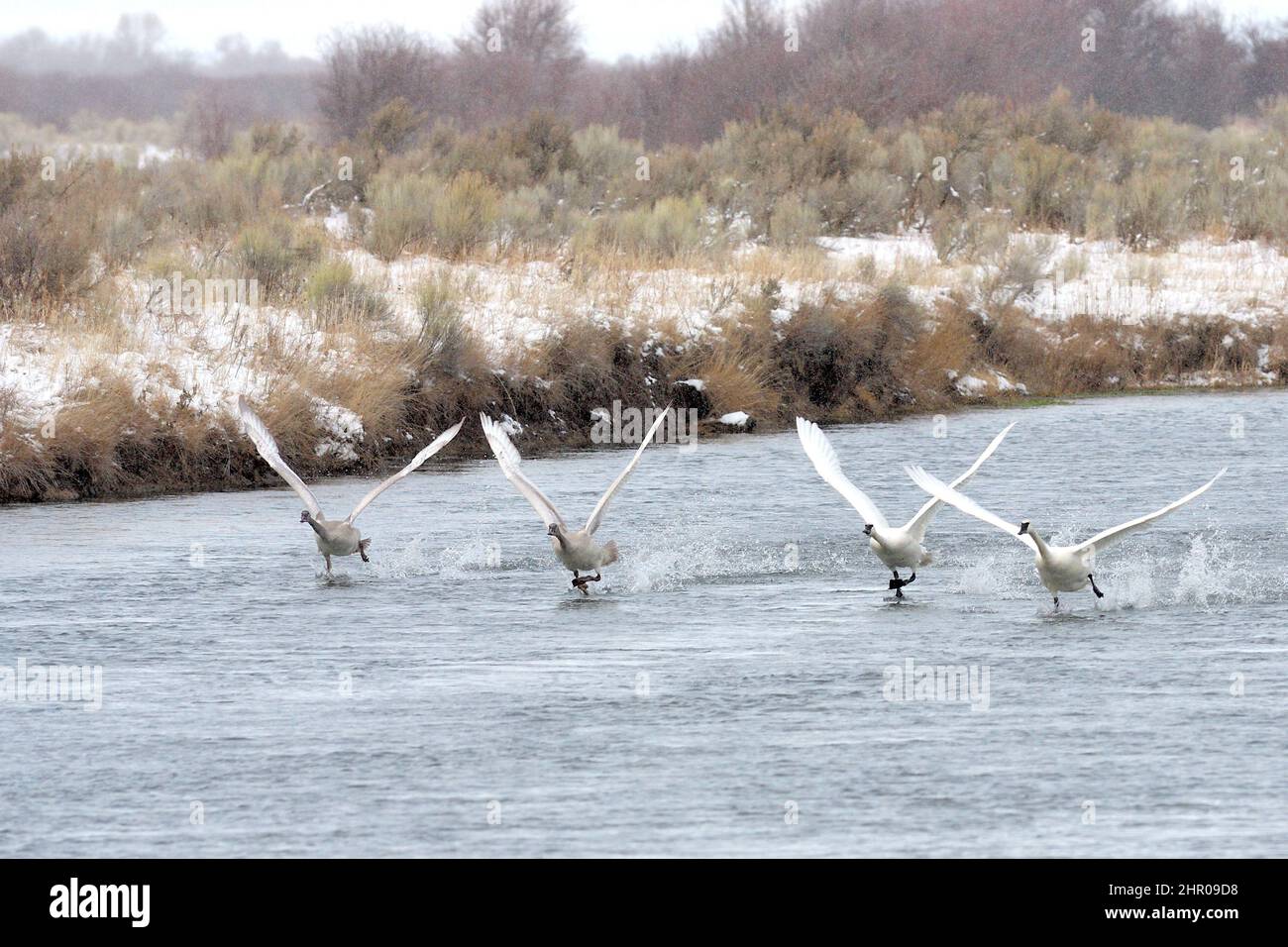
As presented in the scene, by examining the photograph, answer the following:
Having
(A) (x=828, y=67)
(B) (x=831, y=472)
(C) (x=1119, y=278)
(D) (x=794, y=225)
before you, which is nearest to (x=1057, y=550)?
(B) (x=831, y=472)

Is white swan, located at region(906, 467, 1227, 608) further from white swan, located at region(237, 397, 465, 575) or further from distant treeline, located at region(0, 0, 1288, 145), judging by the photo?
distant treeline, located at region(0, 0, 1288, 145)

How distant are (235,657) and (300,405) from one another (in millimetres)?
7394

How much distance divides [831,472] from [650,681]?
2.77 m

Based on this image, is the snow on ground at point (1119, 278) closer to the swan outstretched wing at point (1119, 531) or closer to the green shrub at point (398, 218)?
the green shrub at point (398, 218)

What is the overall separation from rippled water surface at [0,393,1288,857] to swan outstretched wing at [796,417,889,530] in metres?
0.54

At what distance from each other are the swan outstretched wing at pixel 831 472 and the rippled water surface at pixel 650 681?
54cm

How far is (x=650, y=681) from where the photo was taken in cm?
1005

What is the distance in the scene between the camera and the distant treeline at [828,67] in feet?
147

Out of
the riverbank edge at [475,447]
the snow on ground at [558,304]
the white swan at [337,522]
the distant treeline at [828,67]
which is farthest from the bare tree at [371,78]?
the white swan at [337,522]

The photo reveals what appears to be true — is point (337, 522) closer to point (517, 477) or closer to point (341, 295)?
point (517, 477)

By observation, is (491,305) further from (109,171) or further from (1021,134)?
(1021,134)

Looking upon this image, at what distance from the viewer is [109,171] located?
30.0m

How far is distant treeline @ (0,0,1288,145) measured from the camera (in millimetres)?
44750

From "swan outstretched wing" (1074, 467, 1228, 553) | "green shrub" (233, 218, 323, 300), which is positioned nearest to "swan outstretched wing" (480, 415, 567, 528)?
"swan outstretched wing" (1074, 467, 1228, 553)
